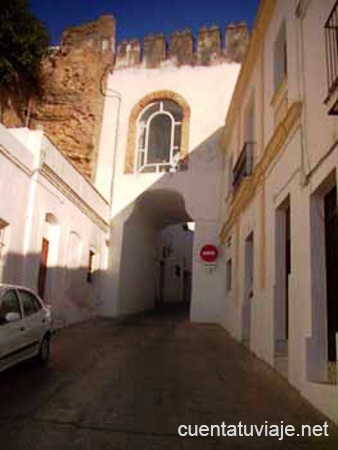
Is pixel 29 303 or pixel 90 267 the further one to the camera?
pixel 90 267

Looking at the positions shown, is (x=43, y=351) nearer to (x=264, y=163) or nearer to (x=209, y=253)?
(x=264, y=163)

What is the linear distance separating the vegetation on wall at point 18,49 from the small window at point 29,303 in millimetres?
10265

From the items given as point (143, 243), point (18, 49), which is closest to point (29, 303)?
point (18, 49)

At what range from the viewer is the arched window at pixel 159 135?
A: 18297 millimetres

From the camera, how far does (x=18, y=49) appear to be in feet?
51.3

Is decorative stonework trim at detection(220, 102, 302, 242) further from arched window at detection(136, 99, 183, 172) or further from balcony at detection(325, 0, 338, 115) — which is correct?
arched window at detection(136, 99, 183, 172)

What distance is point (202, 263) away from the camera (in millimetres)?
16812

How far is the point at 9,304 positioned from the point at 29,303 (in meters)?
0.84

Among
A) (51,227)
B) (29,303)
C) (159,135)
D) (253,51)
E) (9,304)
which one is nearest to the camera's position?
(9,304)

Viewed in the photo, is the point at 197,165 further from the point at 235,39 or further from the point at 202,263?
the point at 235,39

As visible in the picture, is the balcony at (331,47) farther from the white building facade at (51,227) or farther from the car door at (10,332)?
the white building facade at (51,227)

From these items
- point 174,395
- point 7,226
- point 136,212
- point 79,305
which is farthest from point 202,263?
point 174,395

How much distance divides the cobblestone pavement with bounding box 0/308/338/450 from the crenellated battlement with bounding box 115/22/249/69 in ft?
43.3

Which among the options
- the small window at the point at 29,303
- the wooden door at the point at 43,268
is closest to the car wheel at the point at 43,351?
the small window at the point at 29,303
